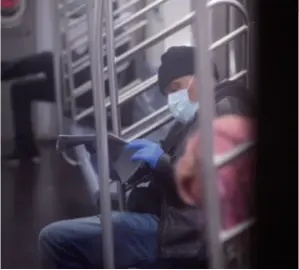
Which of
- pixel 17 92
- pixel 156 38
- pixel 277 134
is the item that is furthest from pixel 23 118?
pixel 277 134

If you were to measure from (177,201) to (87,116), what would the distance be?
0.42 m

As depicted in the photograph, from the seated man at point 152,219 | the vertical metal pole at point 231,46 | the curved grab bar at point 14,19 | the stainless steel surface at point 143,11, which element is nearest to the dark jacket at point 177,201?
the seated man at point 152,219

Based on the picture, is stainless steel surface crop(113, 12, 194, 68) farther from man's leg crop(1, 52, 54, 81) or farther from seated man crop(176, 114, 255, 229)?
seated man crop(176, 114, 255, 229)

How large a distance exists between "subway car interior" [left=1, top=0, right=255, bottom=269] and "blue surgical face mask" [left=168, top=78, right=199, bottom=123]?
0.07m

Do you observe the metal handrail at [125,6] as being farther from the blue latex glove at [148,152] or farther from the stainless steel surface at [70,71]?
the blue latex glove at [148,152]

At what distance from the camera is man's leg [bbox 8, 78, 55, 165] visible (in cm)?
151

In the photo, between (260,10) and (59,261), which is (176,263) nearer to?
(59,261)

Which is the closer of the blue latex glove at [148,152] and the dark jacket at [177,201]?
the dark jacket at [177,201]

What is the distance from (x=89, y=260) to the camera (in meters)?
1.49

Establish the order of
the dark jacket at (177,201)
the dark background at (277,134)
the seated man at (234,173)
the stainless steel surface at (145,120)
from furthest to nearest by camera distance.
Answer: the stainless steel surface at (145,120) < the dark jacket at (177,201) < the seated man at (234,173) < the dark background at (277,134)

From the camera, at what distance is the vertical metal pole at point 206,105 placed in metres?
0.99

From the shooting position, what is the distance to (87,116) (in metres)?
1.66

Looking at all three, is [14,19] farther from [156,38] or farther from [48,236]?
[48,236]

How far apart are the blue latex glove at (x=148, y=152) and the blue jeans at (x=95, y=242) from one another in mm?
181
